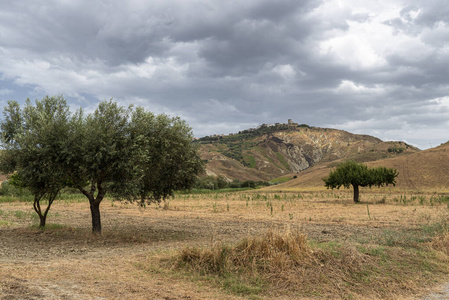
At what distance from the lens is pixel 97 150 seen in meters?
15.1

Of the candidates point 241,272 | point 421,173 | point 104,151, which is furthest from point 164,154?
point 421,173

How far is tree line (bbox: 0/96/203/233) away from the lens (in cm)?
1508

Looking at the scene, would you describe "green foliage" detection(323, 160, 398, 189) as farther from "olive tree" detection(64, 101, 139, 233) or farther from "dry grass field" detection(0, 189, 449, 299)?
"olive tree" detection(64, 101, 139, 233)

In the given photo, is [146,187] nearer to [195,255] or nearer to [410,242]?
[195,255]

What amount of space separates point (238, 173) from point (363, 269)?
6294 inches

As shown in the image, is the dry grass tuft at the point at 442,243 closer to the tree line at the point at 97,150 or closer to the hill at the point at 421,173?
the tree line at the point at 97,150

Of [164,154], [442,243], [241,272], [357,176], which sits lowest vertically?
[442,243]

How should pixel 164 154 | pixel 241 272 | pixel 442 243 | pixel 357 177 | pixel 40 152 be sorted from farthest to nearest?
1. pixel 357 177
2. pixel 164 154
3. pixel 40 152
4. pixel 442 243
5. pixel 241 272

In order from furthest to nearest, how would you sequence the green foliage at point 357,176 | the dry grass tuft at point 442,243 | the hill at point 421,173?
the hill at point 421,173
the green foliage at point 357,176
the dry grass tuft at point 442,243

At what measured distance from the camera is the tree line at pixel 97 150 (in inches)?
594

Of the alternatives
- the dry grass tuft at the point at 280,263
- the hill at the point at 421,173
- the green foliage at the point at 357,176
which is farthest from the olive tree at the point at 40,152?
the hill at the point at 421,173

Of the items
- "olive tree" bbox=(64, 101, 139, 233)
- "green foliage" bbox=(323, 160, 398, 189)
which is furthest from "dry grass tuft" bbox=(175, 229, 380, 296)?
"green foliage" bbox=(323, 160, 398, 189)

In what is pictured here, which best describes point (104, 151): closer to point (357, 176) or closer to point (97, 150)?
point (97, 150)

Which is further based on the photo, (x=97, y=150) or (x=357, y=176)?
(x=357, y=176)
